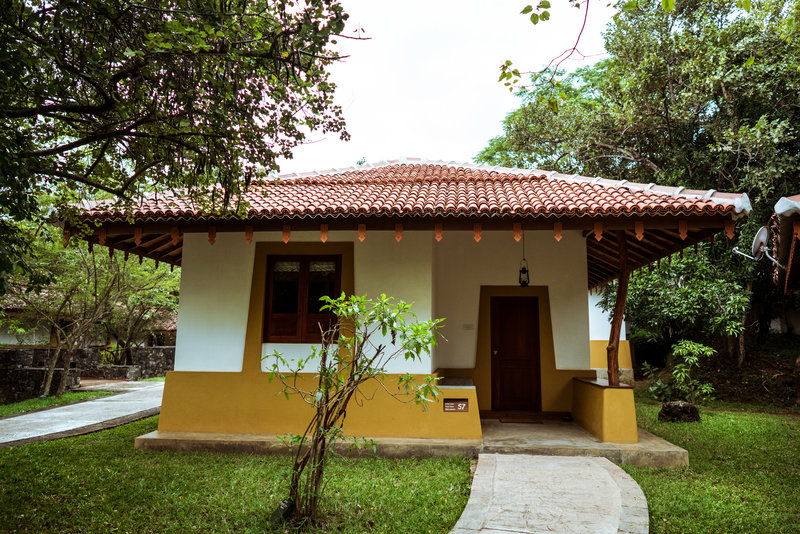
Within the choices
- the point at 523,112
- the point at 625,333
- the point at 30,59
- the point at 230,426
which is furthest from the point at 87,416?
the point at 625,333

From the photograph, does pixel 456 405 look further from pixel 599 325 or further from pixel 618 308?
pixel 599 325

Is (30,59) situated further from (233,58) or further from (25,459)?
(25,459)

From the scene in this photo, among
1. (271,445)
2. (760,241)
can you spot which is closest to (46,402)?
(271,445)

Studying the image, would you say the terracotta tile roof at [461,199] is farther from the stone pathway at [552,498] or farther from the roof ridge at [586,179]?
the stone pathway at [552,498]

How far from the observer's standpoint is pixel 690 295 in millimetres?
11234

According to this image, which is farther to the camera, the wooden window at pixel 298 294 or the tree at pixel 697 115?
the tree at pixel 697 115

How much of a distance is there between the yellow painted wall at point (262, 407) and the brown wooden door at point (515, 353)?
2.25 meters

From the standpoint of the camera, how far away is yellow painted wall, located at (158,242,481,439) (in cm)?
680

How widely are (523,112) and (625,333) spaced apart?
8869 millimetres

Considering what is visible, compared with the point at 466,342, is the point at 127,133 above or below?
above

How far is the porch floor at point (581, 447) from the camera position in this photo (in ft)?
20.3

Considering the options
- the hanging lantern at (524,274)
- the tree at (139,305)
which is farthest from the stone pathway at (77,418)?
the hanging lantern at (524,274)

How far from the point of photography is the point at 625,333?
58.9ft

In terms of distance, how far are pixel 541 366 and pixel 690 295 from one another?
4.95 metres
